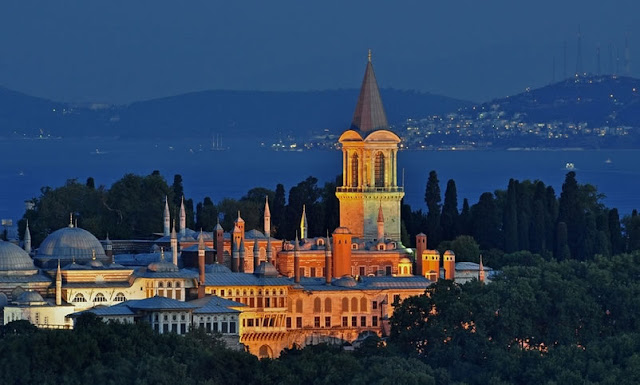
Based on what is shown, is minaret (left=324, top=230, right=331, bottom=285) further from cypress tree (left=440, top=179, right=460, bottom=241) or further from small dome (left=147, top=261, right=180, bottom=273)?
cypress tree (left=440, top=179, right=460, bottom=241)

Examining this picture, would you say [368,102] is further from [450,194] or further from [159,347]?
[159,347]

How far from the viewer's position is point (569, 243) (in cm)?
10925

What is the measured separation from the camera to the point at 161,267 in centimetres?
8625

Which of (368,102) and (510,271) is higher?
(368,102)

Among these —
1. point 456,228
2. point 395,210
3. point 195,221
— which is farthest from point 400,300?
point 195,221

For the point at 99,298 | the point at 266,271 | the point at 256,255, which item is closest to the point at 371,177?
the point at 256,255

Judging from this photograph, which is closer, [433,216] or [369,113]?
[369,113]

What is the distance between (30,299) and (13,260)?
4.24m

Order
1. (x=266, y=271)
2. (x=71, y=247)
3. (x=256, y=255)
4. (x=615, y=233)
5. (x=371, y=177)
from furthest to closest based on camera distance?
1. (x=615, y=233)
2. (x=371, y=177)
3. (x=256, y=255)
4. (x=71, y=247)
5. (x=266, y=271)

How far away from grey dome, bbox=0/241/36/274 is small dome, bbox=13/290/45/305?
340 cm

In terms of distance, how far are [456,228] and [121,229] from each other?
14.7m

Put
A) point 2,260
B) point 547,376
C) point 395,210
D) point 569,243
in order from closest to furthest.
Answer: point 547,376 < point 2,260 < point 395,210 < point 569,243

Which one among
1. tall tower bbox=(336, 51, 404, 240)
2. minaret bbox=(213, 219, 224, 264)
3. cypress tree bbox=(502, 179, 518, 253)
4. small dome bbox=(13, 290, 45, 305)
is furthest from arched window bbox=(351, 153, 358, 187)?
small dome bbox=(13, 290, 45, 305)

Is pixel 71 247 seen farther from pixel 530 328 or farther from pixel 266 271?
pixel 530 328
